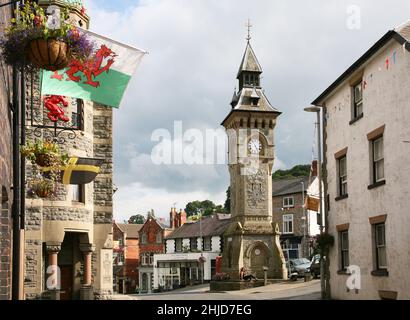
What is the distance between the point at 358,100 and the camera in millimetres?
22031

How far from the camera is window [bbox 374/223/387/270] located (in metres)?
19.4

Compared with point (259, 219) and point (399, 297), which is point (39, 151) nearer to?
point (399, 297)

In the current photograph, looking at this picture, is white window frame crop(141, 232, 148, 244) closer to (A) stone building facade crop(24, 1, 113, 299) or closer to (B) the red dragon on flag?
(A) stone building facade crop(24, 1, 113, 299)

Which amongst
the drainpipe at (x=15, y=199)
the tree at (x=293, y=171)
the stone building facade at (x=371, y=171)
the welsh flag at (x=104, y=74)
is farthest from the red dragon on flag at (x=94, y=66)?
the tree at (x=293, y=171)

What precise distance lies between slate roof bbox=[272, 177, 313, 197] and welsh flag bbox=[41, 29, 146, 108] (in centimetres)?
6057

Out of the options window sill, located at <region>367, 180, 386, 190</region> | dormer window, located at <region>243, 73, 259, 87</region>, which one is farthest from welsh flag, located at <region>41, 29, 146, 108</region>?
Result: dormer window, located at <region>243, 73, 259, 87</region>

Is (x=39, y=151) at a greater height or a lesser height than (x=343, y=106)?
lesser

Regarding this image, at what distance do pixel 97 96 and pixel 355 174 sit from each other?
562 inches

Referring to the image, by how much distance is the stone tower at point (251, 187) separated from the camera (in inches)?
2141

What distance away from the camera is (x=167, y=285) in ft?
256

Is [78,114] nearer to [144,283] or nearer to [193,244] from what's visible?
[193,244]

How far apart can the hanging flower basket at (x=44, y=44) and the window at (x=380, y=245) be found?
13763mm
